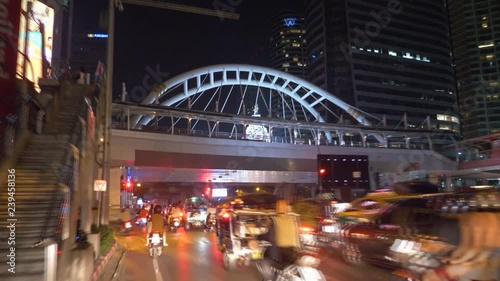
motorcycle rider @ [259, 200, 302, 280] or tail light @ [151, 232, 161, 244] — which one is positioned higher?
motorcycle rider @ [259, 200, 302, 280]

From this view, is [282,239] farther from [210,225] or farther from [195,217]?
[195,217]

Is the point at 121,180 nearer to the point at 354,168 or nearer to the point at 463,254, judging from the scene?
the point at 354,168

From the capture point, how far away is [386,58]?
444 feet

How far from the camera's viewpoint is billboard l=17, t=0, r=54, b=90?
20.7 meters

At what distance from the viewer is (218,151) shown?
36.3 meters

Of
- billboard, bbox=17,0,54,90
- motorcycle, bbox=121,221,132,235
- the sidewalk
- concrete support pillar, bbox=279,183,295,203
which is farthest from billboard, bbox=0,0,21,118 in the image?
concrete support pillar, bbox=279,183,295,203

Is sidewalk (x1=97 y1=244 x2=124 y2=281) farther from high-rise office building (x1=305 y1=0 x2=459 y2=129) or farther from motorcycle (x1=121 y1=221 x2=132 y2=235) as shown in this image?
high-rise office building (x1=305 y1=0 x2=459 y2=129)

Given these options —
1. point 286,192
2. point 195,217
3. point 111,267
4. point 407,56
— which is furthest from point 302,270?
point 407,56

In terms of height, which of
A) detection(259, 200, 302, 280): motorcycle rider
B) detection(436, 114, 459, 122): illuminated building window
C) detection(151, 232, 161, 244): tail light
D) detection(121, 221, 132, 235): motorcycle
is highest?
detection(436, 114, 459, 122): illuminated building window

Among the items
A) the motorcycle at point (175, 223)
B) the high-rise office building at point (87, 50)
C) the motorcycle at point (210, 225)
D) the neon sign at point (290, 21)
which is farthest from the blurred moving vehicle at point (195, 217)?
the neon sign at point (290, 21)

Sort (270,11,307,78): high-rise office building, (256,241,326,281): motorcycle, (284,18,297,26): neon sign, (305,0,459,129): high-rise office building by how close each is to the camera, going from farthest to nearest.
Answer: (284,18,297,26): neon sign, (270,11,307,78): high-rise office building, (305,0,459,129): high-rise office building, (256,241,326,281): motorcycle

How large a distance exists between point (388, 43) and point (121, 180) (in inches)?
4786

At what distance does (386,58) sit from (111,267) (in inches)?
5324

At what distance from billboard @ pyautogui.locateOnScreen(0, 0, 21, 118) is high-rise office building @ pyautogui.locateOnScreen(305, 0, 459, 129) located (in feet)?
371
